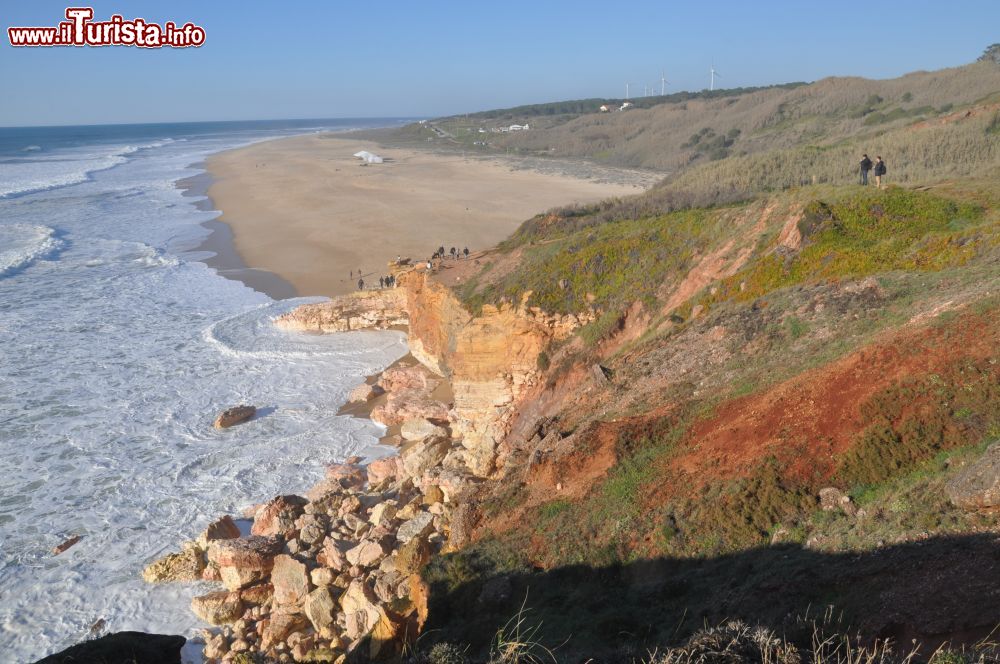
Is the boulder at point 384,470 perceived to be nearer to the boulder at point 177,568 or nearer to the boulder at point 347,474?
the boulder at point 347,474

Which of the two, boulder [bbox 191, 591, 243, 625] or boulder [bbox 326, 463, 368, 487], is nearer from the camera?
boulder [bbox 191, 591, 243, 625]

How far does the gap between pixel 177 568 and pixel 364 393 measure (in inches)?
318

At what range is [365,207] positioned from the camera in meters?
49.0

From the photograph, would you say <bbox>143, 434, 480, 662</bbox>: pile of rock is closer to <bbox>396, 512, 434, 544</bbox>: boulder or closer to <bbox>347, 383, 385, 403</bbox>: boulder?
<bbox>396, 512, 434, 544</bbox>: boulder

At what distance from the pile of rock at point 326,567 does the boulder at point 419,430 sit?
2277 millimetres

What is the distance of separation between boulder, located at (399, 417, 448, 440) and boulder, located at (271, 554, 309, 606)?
6183 millimetres

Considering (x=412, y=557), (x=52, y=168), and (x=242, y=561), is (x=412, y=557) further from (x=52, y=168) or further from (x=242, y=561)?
(x=52, y=168)

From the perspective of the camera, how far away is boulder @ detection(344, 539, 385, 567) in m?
11.2

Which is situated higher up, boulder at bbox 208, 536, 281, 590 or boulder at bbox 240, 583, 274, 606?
boulder at bbox 208, 536, 281, 590

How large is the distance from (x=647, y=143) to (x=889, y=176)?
62697 mm

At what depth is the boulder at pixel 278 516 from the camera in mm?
12875

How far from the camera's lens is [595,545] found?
9.09m

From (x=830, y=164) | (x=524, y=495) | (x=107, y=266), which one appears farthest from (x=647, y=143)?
(x=524, y=495)

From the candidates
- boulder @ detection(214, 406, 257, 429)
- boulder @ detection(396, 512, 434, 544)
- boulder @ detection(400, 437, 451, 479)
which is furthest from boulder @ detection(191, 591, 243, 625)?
boulder @ detection(214, 406, 257, 429)
